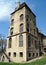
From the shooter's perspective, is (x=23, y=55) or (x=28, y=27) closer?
(x=23, y=55)

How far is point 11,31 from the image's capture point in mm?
36344

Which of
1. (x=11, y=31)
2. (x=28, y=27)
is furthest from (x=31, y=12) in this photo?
(x=11, y=31)

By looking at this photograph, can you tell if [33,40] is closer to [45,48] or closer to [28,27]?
[28,27]

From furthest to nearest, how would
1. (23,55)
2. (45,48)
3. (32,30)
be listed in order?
(45,48)
(32,30)
(23,55)

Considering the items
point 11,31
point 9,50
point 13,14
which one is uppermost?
point 13,14

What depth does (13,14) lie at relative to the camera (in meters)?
36.8

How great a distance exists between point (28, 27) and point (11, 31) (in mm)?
5760

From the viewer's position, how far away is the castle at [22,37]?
31544 millimetres

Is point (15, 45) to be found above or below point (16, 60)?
above

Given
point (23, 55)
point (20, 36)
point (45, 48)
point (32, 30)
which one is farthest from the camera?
point (45, 48)

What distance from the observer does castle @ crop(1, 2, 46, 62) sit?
103ft

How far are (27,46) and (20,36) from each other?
351 cm

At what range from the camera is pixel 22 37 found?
32.4 m

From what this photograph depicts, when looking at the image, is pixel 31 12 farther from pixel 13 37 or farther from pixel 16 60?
pixel 16 60
